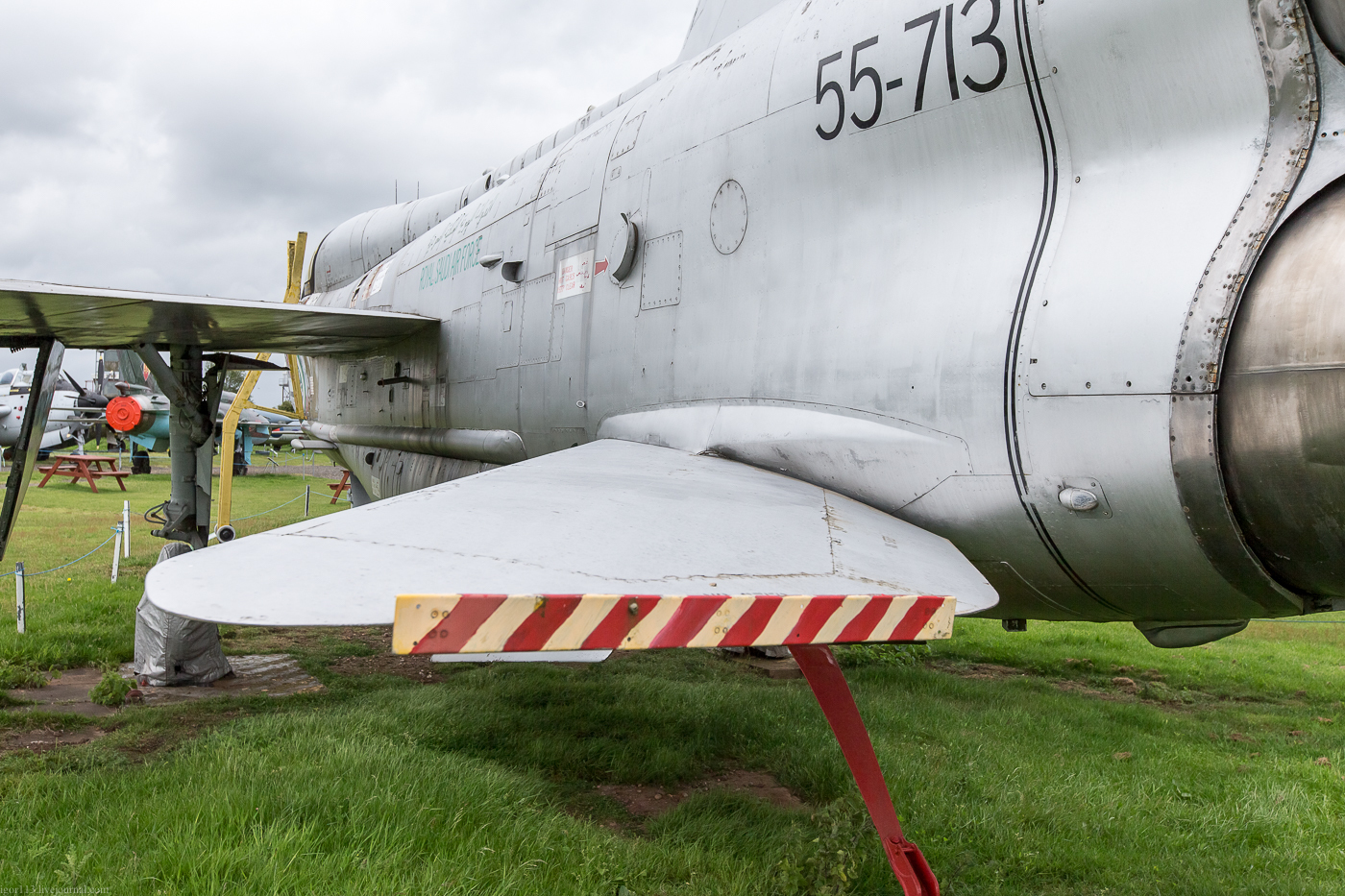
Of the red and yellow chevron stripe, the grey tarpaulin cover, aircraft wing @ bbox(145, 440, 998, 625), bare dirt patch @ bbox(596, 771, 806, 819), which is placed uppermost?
aircraft wing @ bbox(145, 440, 998, 625)

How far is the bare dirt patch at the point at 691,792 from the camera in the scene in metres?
4.35

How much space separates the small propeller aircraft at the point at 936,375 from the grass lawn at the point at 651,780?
0.71m

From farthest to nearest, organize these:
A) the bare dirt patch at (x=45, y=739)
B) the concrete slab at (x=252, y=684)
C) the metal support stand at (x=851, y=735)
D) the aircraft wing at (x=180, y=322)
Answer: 1. the concrete slab at (x=252, y=684)
2. the aircraft wing at (x=180, y=322)
3. the bare dirt patch at (x=45, y=739)
4. the metal support stand at (x=851, y=735)

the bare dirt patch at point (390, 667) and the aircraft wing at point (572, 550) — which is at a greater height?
the aircraft wing at point (572, 550)

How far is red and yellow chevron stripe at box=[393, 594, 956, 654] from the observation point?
181 cm

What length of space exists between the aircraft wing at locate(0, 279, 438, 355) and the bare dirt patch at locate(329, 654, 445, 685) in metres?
2.70

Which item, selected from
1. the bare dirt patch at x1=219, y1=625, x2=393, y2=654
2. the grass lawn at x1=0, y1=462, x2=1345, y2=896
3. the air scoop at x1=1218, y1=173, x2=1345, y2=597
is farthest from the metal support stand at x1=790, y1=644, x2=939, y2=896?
the bare dirt patch at x1=219, y1=625, x2=393, y2=654

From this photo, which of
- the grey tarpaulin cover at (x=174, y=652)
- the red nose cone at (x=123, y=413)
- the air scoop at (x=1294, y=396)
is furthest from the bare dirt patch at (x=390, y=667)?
the red nose cone at (x=123, y=413)

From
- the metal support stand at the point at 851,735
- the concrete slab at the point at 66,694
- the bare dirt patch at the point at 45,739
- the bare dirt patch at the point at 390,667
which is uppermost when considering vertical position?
the metal support stand at the point at 851,735

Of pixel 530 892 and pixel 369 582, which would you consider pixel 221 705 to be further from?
pixel 369 582

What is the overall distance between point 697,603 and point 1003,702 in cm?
524

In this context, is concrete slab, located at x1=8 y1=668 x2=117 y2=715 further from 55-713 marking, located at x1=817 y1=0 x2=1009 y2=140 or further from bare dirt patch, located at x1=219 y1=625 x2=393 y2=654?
55-713 marking, located at x1=817 y1=0 x2=1009 y2=140

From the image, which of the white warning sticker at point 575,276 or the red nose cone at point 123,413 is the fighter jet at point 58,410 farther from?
the white warning sticker at point 575,276

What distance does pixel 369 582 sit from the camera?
207cm
